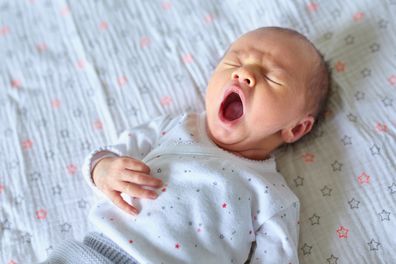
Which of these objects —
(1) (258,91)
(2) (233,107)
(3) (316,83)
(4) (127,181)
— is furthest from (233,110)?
(4) (127,181)

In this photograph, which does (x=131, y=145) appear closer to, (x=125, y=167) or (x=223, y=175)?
(x=125, y=167)

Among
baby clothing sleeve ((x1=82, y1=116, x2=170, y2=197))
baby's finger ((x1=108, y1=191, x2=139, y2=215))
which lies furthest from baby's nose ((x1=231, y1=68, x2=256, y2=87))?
baby's finger ((x1=108, y1=191, x2=139, y2=215))

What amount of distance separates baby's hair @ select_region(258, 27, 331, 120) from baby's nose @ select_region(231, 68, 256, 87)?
0.18 metres

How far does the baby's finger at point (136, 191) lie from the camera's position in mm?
1091

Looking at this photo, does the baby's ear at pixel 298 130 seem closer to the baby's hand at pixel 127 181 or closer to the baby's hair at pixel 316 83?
the baby's hair at pixel 316 83

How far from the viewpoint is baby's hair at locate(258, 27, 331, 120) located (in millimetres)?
1220

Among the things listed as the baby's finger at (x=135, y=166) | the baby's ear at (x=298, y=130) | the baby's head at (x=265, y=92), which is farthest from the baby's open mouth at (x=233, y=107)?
the baby's finger at (x=135, y=166)

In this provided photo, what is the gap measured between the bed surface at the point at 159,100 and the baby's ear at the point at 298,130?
0.22 ft

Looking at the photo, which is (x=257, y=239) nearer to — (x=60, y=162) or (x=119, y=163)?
(x=119, y=163)

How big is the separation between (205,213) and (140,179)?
170 millimetres

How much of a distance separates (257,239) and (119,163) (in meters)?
0.38

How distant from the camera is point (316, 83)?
1.23m

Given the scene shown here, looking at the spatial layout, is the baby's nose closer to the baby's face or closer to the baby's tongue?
the baby's face

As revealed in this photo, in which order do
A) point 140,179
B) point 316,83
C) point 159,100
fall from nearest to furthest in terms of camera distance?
point 140,179 < point 316,83 < point 159,100
